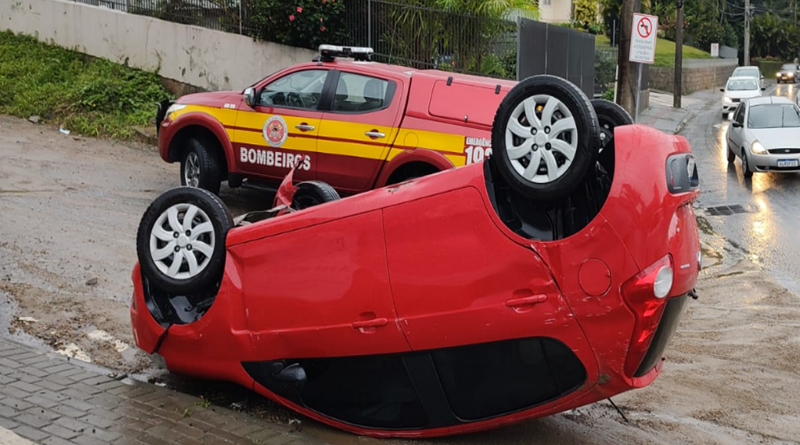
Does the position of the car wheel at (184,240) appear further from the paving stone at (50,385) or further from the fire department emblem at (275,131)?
the fire department emblem at (275,131)

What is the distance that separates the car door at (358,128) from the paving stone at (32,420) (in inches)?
218

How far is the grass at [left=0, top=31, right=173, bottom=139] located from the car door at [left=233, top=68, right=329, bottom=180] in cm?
577

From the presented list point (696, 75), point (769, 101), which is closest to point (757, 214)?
point (769, 101)

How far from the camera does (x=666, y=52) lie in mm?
59094

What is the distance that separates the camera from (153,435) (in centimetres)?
476

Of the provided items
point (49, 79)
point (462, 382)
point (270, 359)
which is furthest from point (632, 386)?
point (49, 79)

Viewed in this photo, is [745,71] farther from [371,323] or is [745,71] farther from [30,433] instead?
[30,433]

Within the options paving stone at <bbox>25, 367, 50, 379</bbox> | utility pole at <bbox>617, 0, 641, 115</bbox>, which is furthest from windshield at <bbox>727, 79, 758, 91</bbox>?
paving stone at <bbox>25, 367, 50, 379</bbox>

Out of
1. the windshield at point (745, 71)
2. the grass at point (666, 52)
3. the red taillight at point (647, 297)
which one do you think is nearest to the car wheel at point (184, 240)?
the red taillight at point (647, 297)

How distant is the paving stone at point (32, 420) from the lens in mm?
4768

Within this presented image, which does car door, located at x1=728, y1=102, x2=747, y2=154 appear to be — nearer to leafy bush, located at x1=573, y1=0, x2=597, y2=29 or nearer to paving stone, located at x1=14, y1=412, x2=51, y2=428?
paving stone, located at x1=14, y1=412, x2=51, y2=428

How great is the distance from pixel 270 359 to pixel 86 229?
16.6 feet

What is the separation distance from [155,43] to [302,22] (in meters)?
3.66

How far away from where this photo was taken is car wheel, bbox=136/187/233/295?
16.8 feet
